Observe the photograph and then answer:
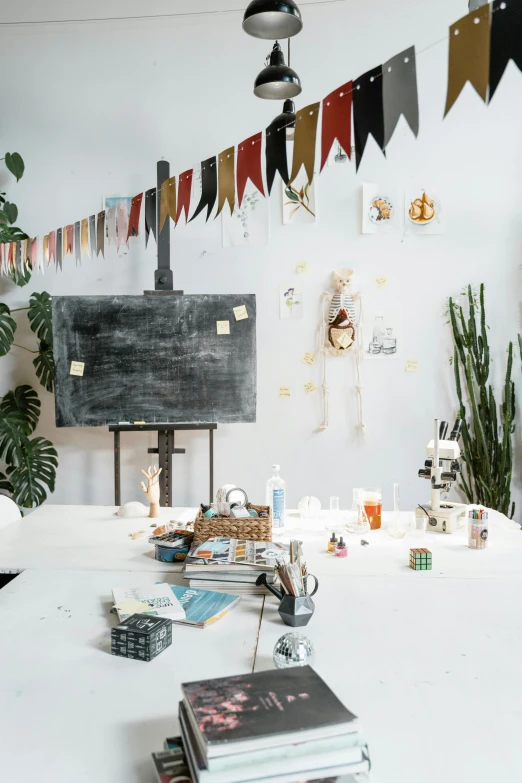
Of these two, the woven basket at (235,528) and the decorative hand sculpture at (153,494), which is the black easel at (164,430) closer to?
the decorative hand sculpture at (153,494)

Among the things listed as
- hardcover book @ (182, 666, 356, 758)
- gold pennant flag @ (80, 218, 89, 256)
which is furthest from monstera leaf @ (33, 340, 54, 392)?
hardcover book @ (182, 666, 356, 758)

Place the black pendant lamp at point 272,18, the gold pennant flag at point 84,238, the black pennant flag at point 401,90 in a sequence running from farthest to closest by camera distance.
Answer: the gold pennant flag at point 84,238 < the black pendant lamp at point 272,18 < the black pennant flag at point 401,90

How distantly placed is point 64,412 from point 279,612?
248 cm

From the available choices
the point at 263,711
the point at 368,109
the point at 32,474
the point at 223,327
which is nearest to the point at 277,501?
the point at 368,109

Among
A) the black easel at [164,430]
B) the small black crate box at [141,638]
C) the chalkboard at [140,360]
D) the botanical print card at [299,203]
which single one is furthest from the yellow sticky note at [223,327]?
the small black crate box at [141,638]

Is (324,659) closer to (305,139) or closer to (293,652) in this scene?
(293,652)

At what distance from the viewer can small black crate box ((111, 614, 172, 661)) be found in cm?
132

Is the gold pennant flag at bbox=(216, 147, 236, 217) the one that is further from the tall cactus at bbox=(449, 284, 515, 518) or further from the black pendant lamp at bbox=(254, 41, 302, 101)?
the tall cactus at bbox=(449, 284, 515, 518)

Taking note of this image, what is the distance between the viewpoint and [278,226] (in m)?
3.93

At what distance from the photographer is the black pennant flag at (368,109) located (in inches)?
68.1

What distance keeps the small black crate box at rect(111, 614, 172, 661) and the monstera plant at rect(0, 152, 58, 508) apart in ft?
8.46

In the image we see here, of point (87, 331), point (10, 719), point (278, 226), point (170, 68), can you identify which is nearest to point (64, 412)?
point (87, 331)

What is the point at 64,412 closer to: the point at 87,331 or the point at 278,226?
the point at 87,331

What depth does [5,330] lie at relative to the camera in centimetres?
381
